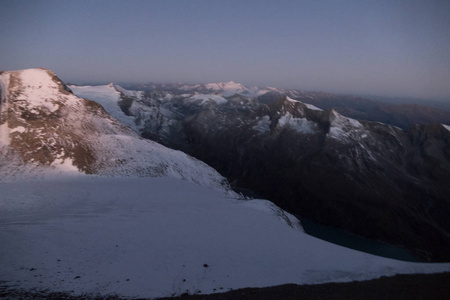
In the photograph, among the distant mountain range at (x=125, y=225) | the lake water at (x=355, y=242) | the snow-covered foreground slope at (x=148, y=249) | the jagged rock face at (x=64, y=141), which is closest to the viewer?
the snow-covered foreground slope at (x=148, y=249)

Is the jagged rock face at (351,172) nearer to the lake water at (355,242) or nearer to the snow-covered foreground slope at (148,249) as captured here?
the lake water at (355,242)

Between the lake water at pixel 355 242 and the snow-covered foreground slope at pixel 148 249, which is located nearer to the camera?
the snow-covered foreground slope at pixel 148 249

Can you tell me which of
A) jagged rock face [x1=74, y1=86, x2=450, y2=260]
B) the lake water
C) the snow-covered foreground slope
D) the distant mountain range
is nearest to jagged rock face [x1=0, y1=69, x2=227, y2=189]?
the distant mountain range

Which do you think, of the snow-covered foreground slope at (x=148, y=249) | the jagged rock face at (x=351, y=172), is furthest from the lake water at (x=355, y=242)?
the snow-covered foreground slope at (x=148, y=249)

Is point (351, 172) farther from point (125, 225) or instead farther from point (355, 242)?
point (125, 225)

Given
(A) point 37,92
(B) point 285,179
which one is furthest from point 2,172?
(B) point 285,179

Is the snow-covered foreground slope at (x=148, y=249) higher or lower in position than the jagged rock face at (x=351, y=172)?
higher

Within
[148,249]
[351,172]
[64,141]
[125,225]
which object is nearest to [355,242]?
[351,172]
